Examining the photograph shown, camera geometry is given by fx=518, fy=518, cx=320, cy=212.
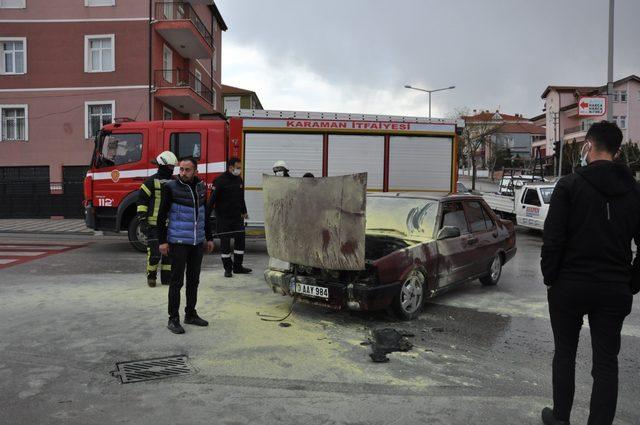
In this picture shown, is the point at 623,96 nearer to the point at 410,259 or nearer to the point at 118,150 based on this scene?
the point at 118,150

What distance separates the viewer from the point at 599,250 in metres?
2.90

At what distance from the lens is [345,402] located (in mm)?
3658

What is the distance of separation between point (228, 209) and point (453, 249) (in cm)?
366

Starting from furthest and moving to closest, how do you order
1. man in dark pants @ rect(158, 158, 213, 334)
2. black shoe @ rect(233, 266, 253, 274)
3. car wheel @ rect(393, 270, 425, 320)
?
1. black shoe @ rect(233, 266, 253, 274)
2. car wheel @ rect(393, 270, 425, 320)
3. man in dark pants @ rect(158, 158, 213, 334)

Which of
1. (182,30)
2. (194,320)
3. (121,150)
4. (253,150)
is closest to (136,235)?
(121,150)

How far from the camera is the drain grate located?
410 centimetres

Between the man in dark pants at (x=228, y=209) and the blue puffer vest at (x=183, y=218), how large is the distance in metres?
2.86

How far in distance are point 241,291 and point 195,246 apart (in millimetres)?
2033

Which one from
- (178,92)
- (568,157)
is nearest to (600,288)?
(178,92)

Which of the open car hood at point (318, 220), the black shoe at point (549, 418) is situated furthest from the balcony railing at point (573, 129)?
the black shoe at point (549, 418)

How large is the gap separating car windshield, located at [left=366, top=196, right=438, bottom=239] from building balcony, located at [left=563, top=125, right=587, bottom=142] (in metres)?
64.0

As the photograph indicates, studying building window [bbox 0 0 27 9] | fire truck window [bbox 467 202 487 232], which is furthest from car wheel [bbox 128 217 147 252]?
building window [bbox 0 0 27 9]

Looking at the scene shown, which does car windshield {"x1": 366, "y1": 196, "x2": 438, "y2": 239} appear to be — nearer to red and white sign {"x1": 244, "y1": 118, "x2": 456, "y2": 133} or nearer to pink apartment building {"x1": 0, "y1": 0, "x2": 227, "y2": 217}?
red and white sign {"x1": 244, "y1": 118, "x2": 456, "y2": 133}

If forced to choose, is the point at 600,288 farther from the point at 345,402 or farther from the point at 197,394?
the point at 197,394
